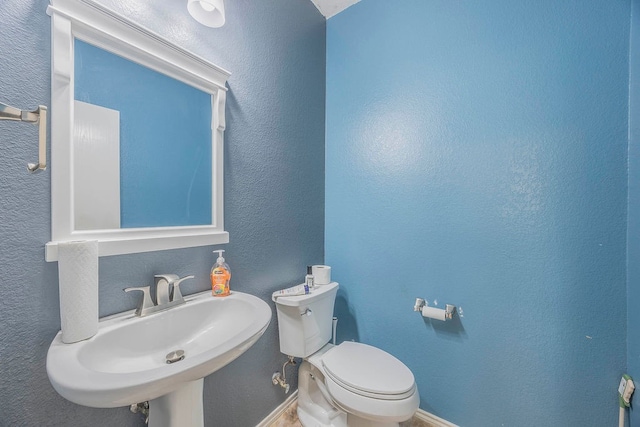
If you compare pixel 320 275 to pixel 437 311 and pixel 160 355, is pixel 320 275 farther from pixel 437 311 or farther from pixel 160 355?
pixel 160 355

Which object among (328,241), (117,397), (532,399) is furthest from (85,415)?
(532,399)

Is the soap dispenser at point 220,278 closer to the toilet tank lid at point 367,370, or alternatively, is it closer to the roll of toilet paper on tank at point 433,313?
the toilet tank lid at point 367,370

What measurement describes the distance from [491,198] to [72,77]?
1648mm

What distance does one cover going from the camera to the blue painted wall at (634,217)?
2.96 ft

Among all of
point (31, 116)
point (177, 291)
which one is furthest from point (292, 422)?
point (31, 116)

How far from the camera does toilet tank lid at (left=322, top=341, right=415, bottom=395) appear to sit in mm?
1055

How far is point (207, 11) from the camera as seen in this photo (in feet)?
3.12

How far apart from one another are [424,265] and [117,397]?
4.35ft

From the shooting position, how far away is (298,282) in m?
1.52

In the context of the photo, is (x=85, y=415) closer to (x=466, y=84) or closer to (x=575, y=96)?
(x=466, y=84)

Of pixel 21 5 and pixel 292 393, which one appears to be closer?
pixel 21 5

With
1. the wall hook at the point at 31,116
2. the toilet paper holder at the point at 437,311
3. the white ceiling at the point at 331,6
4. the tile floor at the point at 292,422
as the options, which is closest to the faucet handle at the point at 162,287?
the wall hook at the point at 31,116

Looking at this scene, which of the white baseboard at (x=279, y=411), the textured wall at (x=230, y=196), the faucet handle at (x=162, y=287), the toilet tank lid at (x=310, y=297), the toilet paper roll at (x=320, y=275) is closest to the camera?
the textured wall at (x=230, y=196)

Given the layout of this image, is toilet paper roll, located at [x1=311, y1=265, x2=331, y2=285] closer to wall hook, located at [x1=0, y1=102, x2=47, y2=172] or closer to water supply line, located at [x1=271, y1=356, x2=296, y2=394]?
water supply line, located at [x1=271, y1=356, x2=296, y2=394]
